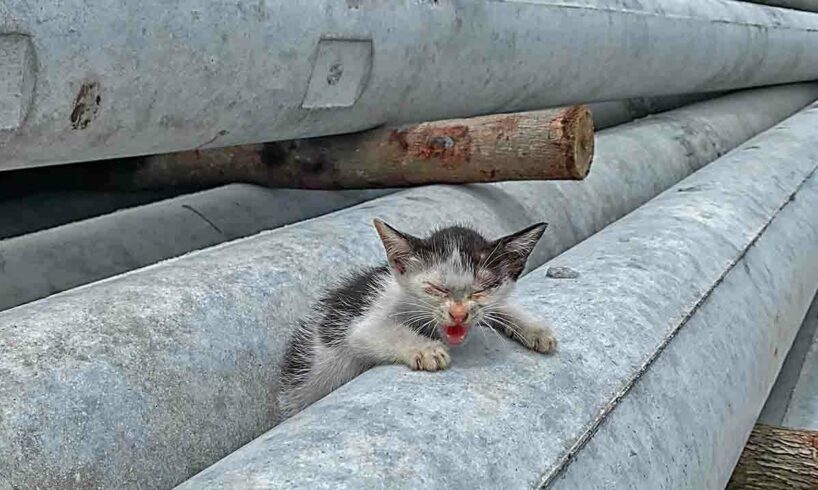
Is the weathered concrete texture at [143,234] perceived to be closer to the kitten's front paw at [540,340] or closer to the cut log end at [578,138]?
the cut log end at [578,138]

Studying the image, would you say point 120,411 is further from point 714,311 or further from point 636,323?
point 714,311

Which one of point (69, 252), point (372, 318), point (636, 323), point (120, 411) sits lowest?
point (69, 252)

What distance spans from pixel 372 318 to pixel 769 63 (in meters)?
4.17

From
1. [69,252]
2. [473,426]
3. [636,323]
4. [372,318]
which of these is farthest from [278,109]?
[473,426]

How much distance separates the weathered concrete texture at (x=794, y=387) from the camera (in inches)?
129

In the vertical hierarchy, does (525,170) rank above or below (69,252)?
above

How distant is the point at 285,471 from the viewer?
1.27m

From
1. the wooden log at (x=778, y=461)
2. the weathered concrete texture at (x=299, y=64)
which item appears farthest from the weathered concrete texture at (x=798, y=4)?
the wooden log at (x=778, y=461)

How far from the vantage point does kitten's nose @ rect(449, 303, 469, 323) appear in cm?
172

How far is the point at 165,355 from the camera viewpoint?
174 cm

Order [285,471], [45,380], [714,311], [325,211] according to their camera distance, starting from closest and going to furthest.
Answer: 1. [285,471]
2. [45,380]
3. [714,311]
4. [325,211]

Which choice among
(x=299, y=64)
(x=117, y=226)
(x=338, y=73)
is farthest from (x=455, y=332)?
(x=117, y=226)

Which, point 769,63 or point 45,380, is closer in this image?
point 45,380

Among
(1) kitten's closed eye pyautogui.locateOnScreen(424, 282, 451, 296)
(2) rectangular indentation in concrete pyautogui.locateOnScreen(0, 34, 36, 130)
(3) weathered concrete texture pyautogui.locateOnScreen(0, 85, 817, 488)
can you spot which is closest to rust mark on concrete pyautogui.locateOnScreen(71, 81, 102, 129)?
(2) rectangular indentation in concrete pyautogui.locateOnScreen(0, 34, 36, 130)
